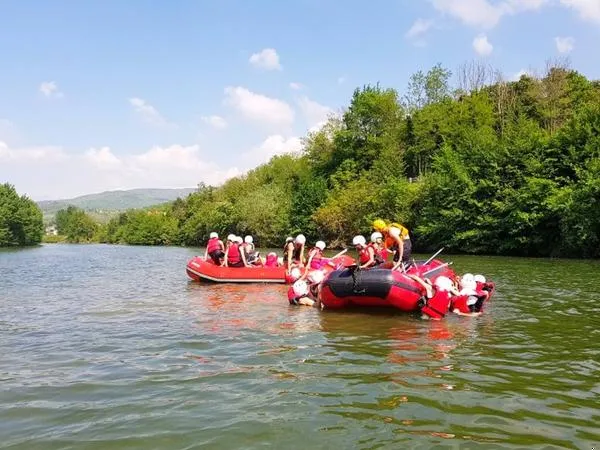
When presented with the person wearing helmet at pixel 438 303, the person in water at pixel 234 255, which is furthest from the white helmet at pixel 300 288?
the person in water at pixel 234 255

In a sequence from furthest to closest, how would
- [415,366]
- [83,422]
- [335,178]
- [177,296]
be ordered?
[335,178] → [177,296] → [415,366] → [83,422]

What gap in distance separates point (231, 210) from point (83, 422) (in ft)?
224

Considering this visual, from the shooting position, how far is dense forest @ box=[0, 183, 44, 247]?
8281cm

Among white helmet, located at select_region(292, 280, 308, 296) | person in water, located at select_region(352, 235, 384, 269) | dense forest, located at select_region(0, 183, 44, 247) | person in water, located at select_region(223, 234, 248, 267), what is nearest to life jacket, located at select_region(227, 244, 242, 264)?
person in water, located at select_region(223, 234, 248, 267)

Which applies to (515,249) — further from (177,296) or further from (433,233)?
(177,296)

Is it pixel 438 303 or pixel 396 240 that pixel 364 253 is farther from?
pixel 438 303

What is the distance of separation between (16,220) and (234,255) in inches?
3100

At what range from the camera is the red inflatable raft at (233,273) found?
56.9 ft

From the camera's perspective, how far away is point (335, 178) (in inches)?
2387

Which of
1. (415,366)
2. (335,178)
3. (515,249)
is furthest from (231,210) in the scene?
(415,366)

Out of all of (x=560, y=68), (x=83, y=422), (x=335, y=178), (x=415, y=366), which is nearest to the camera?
(x=83, y=422)

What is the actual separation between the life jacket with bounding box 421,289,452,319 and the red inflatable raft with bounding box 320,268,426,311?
0.69ft

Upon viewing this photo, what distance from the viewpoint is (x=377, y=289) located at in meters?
11.1

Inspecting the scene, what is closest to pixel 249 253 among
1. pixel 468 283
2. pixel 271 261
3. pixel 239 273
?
pixel 271 261
